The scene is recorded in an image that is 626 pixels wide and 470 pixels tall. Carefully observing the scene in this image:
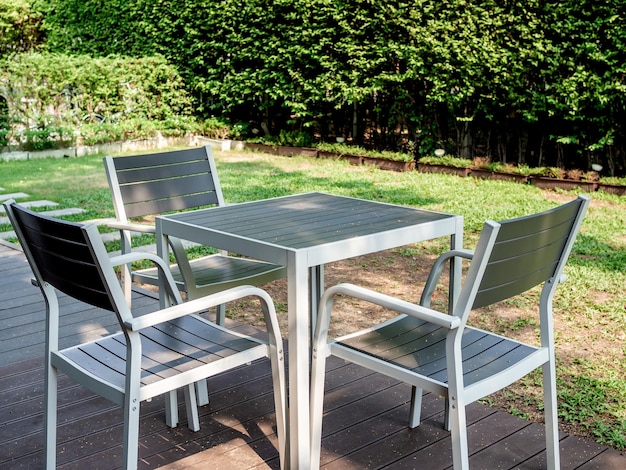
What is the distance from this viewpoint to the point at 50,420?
2.57 metres

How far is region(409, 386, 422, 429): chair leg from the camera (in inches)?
116

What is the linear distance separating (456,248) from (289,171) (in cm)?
717

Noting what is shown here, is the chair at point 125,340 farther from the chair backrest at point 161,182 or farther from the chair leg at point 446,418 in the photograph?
the chair backrest at point 161,182

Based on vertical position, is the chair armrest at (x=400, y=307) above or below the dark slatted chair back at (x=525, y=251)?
below

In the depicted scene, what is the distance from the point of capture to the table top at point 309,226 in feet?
8.80

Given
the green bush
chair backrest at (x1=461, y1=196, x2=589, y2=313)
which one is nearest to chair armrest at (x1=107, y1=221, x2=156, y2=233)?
chair backrest at (x1=461, y1=196, x2=589, y2=313)

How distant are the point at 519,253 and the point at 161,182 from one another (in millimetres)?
2342

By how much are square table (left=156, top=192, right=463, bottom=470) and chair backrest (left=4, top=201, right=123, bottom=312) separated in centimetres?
63

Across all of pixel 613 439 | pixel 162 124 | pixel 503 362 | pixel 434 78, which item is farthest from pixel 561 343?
pixel 162 124

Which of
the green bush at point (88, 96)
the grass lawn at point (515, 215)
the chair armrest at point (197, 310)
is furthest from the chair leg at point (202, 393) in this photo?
the green bush at point (88, 96)

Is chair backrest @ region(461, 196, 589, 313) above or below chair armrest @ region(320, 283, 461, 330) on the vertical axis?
above

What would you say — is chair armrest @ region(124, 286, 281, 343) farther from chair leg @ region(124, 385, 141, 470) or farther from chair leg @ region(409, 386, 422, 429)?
chair leg @ region(409, 386, 422, 429)

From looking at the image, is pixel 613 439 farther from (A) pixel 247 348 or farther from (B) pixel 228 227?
(B) pixel 228 227

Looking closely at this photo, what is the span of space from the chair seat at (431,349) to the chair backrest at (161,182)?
1647 mm
